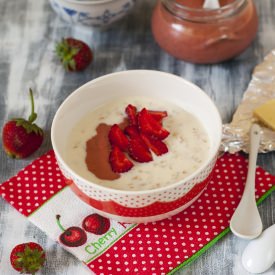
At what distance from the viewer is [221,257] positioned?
1.37 metres

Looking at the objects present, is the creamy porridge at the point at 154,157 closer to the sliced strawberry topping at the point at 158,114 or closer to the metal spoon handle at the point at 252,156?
the sliced strawberry topping at the point at 158,114

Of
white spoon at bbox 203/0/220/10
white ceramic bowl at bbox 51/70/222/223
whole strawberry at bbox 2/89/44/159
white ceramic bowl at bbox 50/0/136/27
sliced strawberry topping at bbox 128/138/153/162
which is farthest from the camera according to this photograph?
white ceramic bowl at bbox 50/0/136/27

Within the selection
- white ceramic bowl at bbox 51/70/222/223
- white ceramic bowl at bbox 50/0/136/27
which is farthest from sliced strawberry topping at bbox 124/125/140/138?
white ceramic bowl at bbox 50/0/136/27

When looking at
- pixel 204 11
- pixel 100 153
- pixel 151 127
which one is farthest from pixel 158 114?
pixel 204 11

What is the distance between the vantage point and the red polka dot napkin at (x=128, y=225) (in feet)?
4.44

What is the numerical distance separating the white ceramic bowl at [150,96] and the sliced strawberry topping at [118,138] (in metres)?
0.11

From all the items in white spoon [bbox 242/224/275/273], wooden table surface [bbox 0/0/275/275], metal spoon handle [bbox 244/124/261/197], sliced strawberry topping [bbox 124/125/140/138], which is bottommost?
wooden table surface [bbox 0/0/275/275]

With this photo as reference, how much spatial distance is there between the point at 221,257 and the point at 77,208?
35 cm

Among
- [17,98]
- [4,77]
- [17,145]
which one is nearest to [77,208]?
[17,145]

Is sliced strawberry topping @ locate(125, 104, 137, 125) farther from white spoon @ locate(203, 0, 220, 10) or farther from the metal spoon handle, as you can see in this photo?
white spoon @ locate(203, 0, 220, 10)

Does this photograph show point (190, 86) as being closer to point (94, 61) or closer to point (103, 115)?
point (103, 115)

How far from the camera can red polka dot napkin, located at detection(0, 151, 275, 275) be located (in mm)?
1353

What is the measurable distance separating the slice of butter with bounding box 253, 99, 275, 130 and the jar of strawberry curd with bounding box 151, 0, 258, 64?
9.8 inches

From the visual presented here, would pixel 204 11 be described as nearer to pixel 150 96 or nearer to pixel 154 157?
pixel 150 96
